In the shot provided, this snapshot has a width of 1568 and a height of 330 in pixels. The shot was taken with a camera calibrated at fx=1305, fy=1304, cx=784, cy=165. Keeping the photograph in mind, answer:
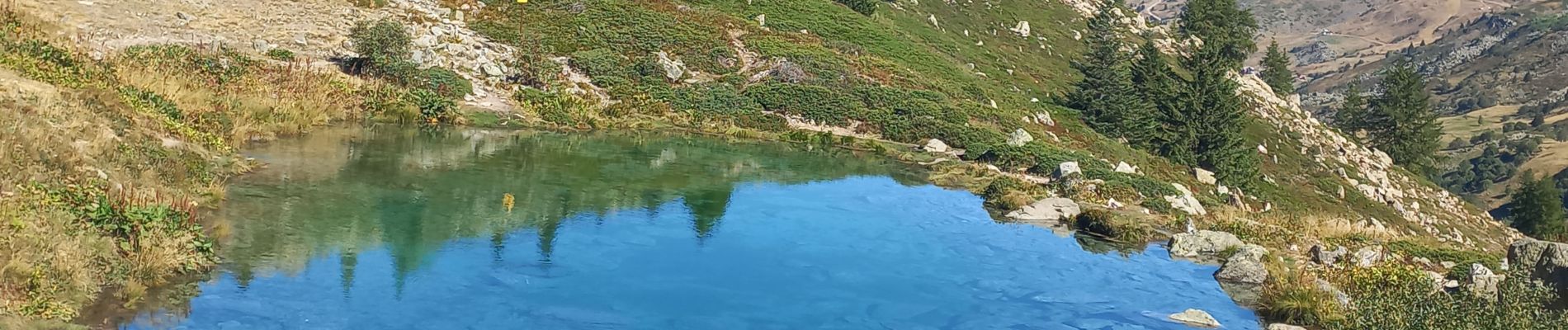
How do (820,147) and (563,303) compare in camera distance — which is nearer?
(563,303)

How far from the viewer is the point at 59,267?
16.9 metres

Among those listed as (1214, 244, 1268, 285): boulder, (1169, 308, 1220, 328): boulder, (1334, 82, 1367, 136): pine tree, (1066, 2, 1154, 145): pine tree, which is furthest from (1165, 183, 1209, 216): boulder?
(1334, 82, 1367, 136): pine tree

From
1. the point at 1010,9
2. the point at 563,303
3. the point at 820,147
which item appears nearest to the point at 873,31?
the point at 820,147

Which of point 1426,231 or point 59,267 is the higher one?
point 59,267

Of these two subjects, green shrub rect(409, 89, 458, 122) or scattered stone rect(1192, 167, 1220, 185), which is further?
scattered stone rect(1192, 167, 1220, 185)

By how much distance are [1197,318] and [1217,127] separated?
5187 centimetres

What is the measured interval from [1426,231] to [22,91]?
75.0m

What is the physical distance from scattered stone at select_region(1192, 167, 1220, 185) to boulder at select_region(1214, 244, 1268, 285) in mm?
34760

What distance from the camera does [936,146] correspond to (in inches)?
1743

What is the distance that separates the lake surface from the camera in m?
19.7

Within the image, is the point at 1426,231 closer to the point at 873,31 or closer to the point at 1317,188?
the point at 1317,188

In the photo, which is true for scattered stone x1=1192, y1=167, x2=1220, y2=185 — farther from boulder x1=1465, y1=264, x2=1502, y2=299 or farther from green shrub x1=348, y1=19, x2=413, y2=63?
boulder x1=1465, y1=264, x2=1502, y2=299

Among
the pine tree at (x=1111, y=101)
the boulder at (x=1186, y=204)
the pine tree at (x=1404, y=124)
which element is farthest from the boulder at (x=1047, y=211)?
the pine tree at (x=1404, y=124)

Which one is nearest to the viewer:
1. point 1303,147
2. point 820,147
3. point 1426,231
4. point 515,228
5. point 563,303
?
point 563,303
